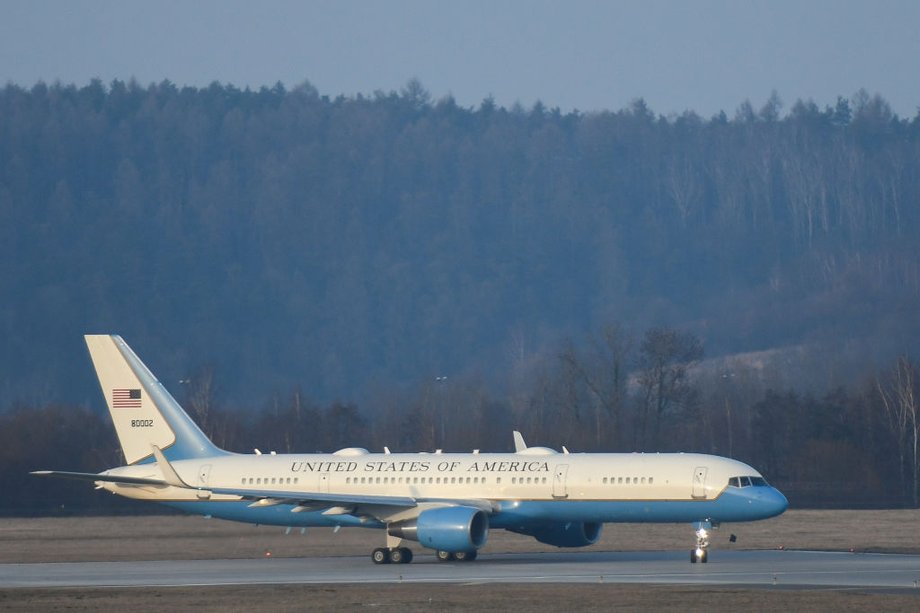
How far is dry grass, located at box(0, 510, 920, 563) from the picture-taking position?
1783 inches

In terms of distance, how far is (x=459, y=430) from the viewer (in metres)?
85.6

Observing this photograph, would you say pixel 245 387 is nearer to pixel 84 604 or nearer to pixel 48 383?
pixel 48 383

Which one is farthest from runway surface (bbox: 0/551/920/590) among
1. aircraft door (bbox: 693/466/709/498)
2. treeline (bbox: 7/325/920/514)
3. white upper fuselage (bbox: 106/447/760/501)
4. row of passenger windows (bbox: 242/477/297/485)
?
treeline (bbox: 7/325/920/514)

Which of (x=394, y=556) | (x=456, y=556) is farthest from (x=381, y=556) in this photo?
(x=456, y=556)

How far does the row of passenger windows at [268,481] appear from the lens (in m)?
44.8

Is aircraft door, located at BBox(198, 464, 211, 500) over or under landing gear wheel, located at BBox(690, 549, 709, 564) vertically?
over

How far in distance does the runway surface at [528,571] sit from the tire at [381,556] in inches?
18.6

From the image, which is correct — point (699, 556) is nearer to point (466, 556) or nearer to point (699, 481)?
point (699, 481)

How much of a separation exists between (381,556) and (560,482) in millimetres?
5282

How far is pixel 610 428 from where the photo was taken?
87562 millimetres

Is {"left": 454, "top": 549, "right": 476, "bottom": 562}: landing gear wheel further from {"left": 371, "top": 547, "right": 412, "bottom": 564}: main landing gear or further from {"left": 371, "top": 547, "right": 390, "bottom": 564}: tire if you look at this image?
{"left": 371, "top": 547, "right": 390, "bottom": 564}: tire

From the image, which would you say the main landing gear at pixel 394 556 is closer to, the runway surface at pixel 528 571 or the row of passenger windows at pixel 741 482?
the runway surface at pixel 528 571

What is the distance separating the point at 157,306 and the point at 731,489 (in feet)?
518

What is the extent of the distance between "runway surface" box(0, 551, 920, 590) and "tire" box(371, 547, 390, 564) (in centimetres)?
47
